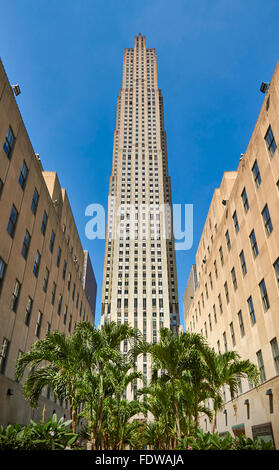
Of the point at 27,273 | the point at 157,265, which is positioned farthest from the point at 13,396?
the point at 157,265

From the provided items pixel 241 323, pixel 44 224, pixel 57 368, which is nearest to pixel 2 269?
pixel 57 368

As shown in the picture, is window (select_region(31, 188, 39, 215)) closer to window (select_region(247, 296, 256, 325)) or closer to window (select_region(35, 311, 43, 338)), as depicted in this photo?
window (select_region(35, 311, 43, 338))

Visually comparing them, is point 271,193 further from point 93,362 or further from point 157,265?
point 157,265

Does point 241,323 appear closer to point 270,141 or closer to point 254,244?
point 254,244

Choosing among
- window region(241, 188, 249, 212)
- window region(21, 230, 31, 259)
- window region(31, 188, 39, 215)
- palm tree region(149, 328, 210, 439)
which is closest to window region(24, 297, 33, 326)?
window region(21, 230, 31, 259)

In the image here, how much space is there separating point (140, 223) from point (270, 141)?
90.8 meters

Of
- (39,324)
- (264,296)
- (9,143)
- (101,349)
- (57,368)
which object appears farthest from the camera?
(39,324)

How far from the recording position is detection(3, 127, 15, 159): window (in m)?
21.4

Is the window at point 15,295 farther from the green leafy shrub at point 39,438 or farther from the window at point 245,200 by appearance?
the window at point 245,200

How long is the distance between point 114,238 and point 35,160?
8389cm

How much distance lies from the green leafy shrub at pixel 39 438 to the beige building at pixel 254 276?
12.3m

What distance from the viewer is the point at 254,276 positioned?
23750 mm

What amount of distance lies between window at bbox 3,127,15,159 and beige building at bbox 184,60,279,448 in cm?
1575

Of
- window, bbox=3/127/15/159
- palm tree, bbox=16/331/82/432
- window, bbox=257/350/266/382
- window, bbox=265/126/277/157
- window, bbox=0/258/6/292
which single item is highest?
window, bbox=3/127/15/159
